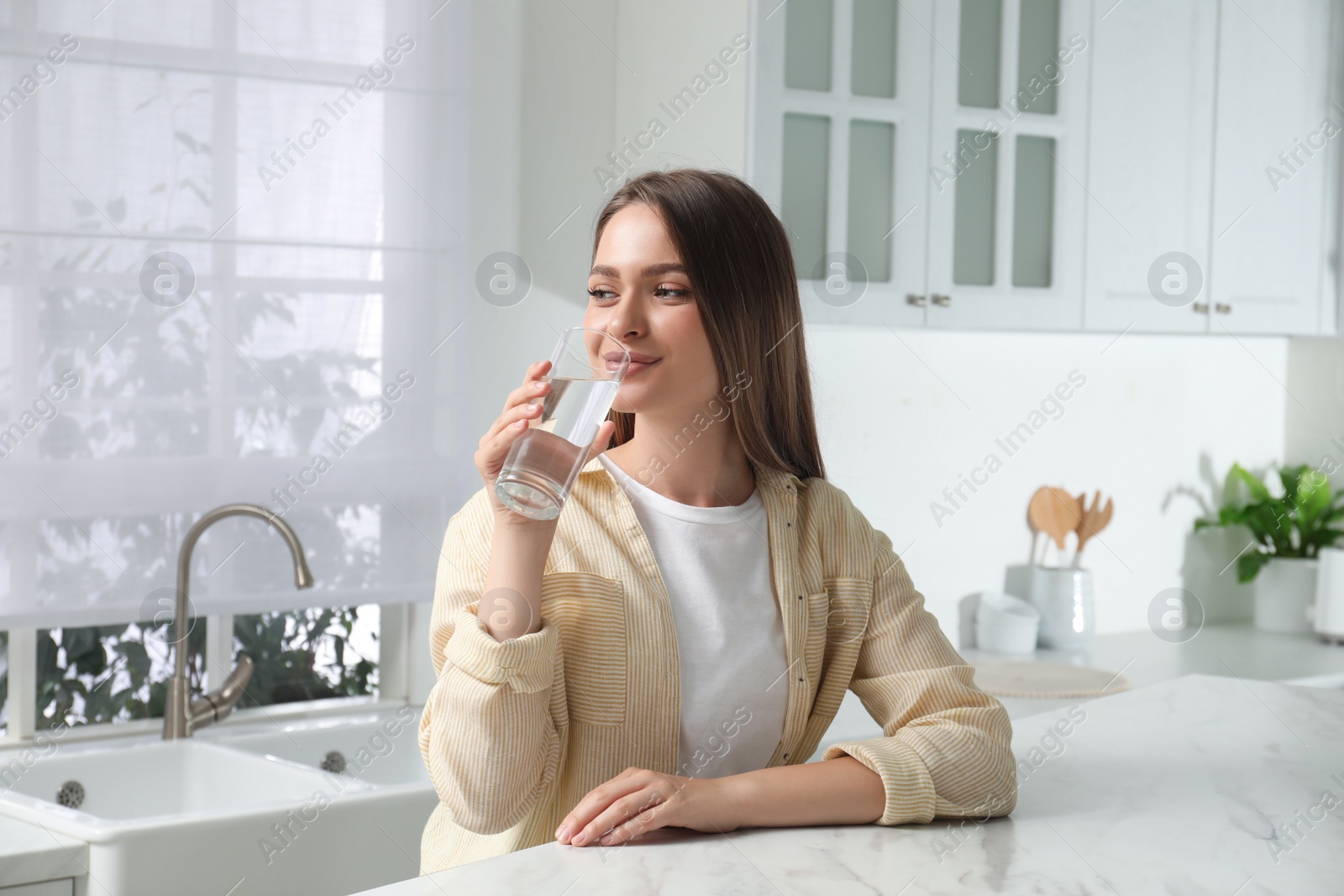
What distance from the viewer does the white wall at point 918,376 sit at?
223 cm

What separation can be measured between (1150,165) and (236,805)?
2112mm

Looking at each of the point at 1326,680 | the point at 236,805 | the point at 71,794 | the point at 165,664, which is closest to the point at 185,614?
the point at 165,664

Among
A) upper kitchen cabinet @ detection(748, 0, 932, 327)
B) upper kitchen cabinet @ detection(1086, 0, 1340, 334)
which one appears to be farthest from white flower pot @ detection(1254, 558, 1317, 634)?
upper kitchen cabinet @ detection(748, 0, 932, 327)

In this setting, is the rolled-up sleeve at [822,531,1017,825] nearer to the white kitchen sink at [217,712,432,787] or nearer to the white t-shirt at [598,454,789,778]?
the white t-shirt at [598,454,789,778]

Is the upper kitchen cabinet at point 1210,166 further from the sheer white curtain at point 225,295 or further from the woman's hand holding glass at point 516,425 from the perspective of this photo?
the woman's hand holding glass at point 516,425

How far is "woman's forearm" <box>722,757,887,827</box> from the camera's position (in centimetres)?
90

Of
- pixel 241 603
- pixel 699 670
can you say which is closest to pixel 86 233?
pixel 241 603

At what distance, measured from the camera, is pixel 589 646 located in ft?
3.43

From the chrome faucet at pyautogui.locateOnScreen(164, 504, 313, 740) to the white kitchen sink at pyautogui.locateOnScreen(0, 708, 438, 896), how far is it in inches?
1.4

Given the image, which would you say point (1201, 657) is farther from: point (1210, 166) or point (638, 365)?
point (638, 365)

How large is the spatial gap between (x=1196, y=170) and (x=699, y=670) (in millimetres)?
2072

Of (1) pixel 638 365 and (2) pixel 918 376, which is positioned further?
(2) pixel 918 376

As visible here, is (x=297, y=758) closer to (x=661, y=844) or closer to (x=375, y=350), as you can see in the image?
(x=375, y=350)

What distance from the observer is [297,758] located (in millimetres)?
2061
